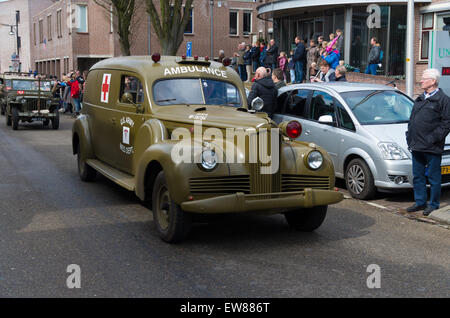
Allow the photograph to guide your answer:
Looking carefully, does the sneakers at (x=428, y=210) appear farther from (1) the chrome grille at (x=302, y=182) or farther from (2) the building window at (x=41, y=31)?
(2) the building window at (x=41, y=31)

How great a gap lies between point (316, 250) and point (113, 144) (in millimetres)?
3712

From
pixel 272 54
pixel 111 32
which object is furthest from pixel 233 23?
pixel 272 54

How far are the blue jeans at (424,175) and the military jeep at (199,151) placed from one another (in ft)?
6.30

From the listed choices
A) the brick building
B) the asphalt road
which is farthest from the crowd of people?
the brick building

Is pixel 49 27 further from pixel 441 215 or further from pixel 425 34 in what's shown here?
pixel 441 215

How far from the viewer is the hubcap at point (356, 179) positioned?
8.66 m

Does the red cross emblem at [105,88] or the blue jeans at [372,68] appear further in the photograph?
the blue jeans at [372,68]

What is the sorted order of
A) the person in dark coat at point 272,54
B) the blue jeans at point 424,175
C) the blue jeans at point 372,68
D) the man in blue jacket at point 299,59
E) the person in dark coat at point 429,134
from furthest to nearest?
the person in dark coat at point 272,54 → the man in blue jacket at point 299,59 → the blue jeans at point 372,68 → the blue jeans at point 424,175 → the person in dark coat at point 429,134

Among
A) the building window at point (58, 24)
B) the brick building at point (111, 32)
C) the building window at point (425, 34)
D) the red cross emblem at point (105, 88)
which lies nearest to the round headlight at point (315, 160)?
the red cross emblem at point (105, 88)

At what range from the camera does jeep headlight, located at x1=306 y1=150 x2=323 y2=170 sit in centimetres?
608

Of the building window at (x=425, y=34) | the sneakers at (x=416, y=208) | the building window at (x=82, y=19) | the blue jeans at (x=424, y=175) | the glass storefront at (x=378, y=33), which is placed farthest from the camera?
the building window at (x=82, y=19)

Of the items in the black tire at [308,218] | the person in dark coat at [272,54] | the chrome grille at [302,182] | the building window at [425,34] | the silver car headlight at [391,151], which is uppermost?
the building window at [425,34]

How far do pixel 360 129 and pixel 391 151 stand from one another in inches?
26.6

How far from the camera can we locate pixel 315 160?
6.13 m
